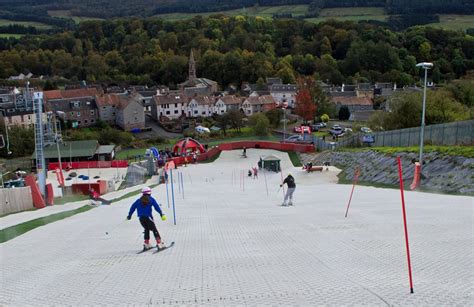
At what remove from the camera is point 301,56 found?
425ft

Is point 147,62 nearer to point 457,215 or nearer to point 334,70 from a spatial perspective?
point 334,70

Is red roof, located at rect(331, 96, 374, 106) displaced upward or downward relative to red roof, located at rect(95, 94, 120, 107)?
downward

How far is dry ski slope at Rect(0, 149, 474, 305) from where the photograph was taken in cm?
758

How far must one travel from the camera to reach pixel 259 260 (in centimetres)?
959

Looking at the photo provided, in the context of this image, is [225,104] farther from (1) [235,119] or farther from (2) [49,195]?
(2) [49,195]

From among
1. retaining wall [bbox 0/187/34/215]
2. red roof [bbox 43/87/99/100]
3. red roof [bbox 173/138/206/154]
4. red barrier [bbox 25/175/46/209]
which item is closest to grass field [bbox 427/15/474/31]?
red roof [bbox 43/87/99/100]

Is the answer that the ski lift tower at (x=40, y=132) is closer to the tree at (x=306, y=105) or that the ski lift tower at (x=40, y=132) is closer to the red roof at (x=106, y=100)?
the tree at (x=306, y=105)

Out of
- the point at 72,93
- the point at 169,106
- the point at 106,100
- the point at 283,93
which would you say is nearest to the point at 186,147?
the point at 169,106

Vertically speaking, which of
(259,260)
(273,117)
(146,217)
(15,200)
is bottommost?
(273,117)

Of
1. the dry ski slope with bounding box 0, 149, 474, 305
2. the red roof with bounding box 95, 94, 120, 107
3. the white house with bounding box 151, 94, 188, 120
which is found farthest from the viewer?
the white house with bounding box 151, 94, 188, 120

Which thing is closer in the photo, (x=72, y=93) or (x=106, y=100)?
(x=106, y=100)

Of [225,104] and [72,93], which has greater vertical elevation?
[72,93]

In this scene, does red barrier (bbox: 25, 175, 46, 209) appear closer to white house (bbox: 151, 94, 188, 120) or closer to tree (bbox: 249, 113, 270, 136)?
tree (bbox: 249, 113, 270, 136)

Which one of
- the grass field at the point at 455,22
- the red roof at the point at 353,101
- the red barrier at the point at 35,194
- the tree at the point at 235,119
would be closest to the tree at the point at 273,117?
the tree at the point at 235,119
